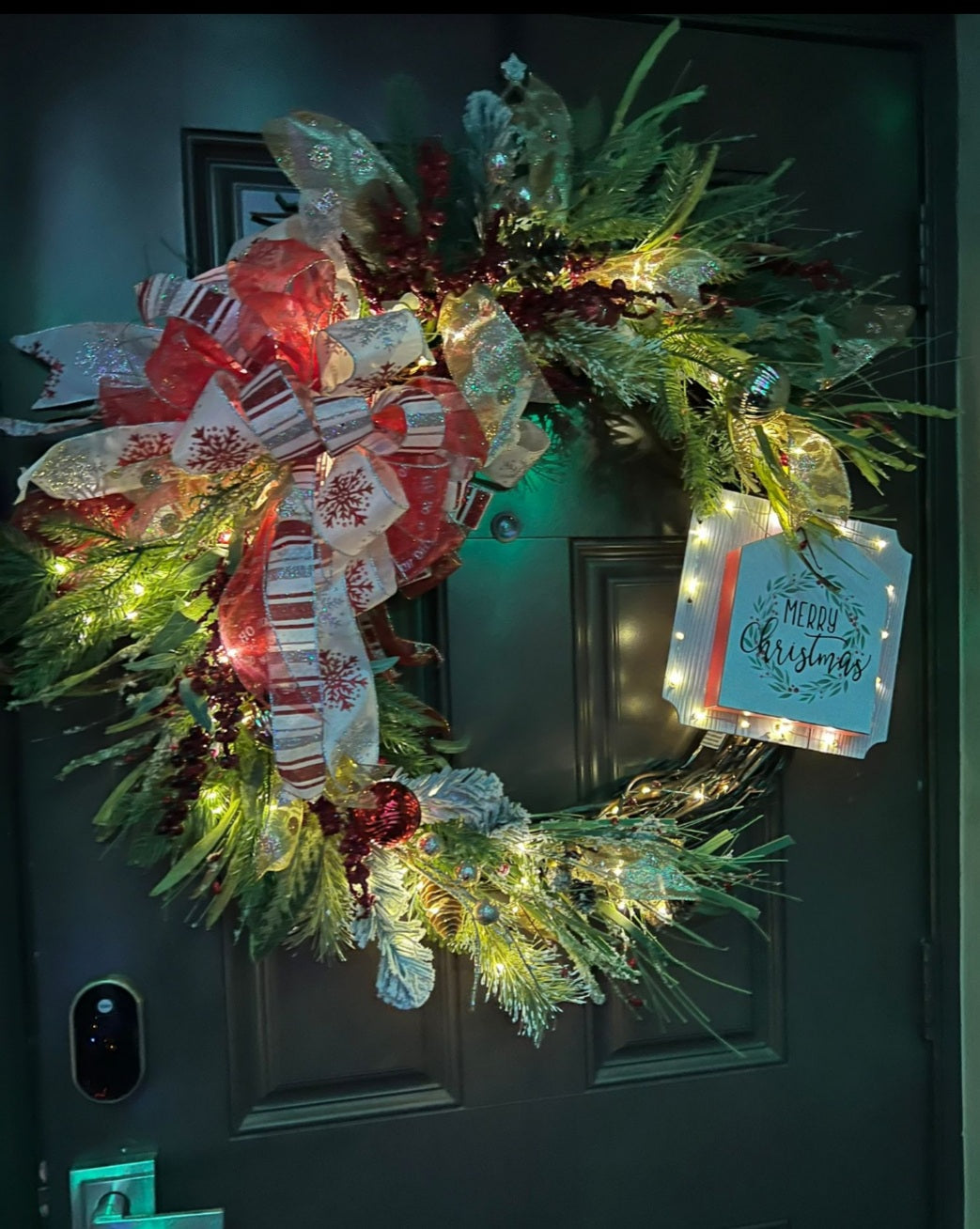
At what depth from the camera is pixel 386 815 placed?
2.59ft

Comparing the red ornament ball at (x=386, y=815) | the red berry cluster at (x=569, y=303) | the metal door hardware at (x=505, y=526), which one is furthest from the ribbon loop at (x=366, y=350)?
the red ornament ball at (x=386, y=815)

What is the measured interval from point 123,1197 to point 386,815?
19.6 inches

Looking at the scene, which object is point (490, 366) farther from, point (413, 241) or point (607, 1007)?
point (607, 1007)

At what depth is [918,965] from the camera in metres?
1.08

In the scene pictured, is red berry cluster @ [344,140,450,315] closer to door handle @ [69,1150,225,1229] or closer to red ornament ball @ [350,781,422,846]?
red ornament ball @ [350,781,422,846]

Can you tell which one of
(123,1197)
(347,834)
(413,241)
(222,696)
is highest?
(413,241)

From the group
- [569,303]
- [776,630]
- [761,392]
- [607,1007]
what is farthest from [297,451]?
[607,1007]

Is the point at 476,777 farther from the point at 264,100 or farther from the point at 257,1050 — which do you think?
the point at 264,100

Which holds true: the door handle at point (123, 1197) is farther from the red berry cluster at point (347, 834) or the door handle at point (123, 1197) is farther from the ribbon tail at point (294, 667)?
the ribbon tail at point (294, 667)

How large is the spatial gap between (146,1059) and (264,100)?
0.97m

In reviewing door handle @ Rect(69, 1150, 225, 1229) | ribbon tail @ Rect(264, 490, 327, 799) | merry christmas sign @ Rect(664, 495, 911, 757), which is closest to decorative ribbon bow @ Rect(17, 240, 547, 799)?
ribbon tail @ Rect(264, 490, 327, 799)

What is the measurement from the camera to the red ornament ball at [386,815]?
787 mm

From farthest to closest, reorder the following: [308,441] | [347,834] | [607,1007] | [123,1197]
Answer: [607,1007], [123,1197], [347,834], [308,441]

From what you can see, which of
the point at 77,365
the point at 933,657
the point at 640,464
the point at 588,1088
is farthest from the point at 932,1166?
the point at 77,365
